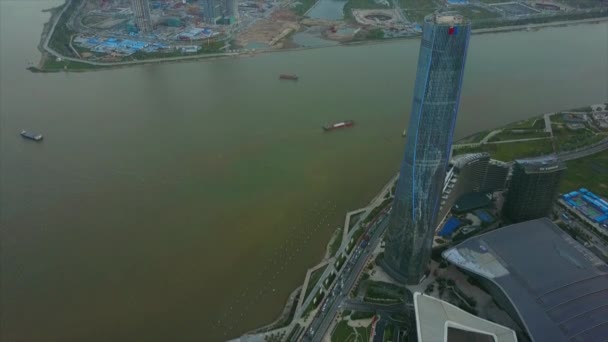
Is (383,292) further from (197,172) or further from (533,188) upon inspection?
(197,172)

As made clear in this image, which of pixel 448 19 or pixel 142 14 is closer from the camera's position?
pixel 448 19

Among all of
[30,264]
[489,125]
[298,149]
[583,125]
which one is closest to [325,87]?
[298,149]

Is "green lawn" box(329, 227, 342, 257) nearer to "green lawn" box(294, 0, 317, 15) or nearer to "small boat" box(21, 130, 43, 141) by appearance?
"small boat" box(21, 130, 43, 141)

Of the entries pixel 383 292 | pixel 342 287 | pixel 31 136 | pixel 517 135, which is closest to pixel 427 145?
pixel 383 292

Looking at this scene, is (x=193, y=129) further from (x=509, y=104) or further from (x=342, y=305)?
(x=509, y=104)

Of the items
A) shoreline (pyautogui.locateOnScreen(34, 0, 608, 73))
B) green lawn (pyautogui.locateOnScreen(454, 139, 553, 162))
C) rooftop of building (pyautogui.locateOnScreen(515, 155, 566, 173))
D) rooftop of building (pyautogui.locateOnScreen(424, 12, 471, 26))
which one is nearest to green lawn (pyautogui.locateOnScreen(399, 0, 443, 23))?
shoreline (pyautogui.locateOnScreen(34, 0, 608, 73))

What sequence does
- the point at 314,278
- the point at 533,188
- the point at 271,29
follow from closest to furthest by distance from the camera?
the point at 314,278 < the point at 533,188 < the point at 271,29
